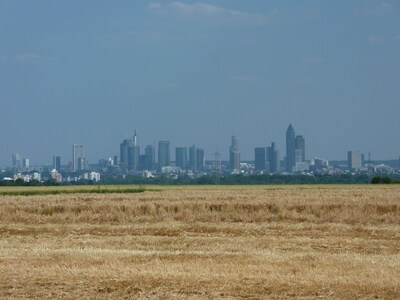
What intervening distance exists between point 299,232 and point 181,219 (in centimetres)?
889

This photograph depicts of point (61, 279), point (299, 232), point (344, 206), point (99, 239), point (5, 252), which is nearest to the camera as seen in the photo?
point (61, 279)

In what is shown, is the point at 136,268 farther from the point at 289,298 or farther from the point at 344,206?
the point at 344,206

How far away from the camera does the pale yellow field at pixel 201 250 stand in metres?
13.3

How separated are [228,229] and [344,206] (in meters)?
10.4

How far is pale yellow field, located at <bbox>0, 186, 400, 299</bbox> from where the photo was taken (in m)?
13.3

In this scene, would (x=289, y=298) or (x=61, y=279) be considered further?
(x=61, y=279)

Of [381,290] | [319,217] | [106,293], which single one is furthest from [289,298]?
[319,217]

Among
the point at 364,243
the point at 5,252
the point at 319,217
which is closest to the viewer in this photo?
the point at 5,252

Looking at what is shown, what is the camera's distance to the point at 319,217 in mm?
34844

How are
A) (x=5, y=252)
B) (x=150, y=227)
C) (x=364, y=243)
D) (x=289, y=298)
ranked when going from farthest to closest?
1. (x=150, y=227)
2. (x=364, y=243)
3. (x=5, y=252)
4. (x=289, y=298)

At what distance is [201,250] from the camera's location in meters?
20.8

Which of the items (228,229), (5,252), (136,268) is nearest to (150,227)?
(228,229)

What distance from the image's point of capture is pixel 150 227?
30.2 metres

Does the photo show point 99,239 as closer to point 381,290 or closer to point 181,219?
point 181,219
